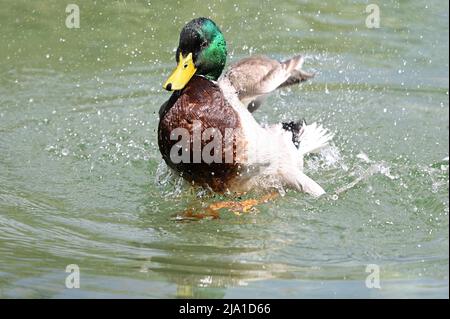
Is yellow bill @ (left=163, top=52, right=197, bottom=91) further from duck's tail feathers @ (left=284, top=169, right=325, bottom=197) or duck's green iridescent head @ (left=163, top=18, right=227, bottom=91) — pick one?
duck's tail feathers @ (left=284, top=169, right=325, bottom=197)

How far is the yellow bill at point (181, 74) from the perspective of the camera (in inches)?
196

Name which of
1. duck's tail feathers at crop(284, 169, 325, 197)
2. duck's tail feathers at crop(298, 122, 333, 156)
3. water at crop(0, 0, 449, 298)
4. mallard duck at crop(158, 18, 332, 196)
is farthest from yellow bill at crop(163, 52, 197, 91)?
duck's tail feathers at crop(298, 122, 333, 156)

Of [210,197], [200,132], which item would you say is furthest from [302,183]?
[200,132]

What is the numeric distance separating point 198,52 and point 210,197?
84 centimetres

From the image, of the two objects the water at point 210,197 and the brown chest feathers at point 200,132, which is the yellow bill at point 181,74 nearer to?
the brown chest feathers at point 200,132

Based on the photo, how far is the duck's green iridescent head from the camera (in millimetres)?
5086

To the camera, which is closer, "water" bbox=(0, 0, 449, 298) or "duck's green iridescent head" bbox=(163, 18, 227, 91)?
"water" bbox=(0, 0, 449, 298)

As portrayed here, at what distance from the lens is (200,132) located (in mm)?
4973

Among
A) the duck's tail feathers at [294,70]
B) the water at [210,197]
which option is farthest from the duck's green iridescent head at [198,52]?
the water at [210,197]

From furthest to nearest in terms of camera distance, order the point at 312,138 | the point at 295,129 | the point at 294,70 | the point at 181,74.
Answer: the point at 312,138, the point at 295,129, the point at 294,70, the point at 181,74

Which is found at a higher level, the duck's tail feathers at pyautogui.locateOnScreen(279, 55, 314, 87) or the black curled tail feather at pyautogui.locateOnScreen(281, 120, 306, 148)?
the duck's tail feathers at pyautogui.locateOnScreen(279, 55, 314, 87)

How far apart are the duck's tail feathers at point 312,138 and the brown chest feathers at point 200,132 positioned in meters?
0.97

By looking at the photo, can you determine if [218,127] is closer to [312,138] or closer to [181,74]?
[181,74]

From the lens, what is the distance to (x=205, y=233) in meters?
4.94
